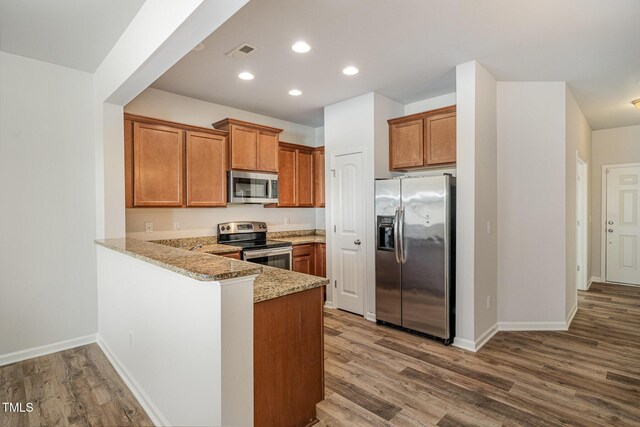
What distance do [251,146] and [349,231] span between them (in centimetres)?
167

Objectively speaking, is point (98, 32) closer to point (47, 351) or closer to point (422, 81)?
point (47, 351)

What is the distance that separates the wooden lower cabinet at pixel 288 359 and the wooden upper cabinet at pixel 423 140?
241cm

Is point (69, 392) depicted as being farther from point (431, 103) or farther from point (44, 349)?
point (431, 103)

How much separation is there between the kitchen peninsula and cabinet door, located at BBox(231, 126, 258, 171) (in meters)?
2.19

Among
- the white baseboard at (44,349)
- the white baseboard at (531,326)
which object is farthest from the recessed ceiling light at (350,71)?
the white baseboard at (44,349)

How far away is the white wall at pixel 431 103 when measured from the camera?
158 inches

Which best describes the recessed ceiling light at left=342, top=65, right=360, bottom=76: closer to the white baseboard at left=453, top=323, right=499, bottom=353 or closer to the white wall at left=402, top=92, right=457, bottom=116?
the white wall at left=402, top=92, right=457, bottom=116

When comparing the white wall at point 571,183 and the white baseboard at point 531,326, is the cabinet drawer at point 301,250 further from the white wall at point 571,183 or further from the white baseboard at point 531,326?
the white wall at point 571,183

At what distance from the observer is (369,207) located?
398 cm

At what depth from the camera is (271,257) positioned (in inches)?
162

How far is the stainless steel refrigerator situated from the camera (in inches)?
127

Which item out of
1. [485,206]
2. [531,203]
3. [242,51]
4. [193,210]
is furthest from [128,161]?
[531,203]

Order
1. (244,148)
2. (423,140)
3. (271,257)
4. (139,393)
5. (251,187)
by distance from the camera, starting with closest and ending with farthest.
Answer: (139,393) < (423,140) < (271,257) < (244,148) < (251,187)

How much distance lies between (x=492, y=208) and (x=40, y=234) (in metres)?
4.41
